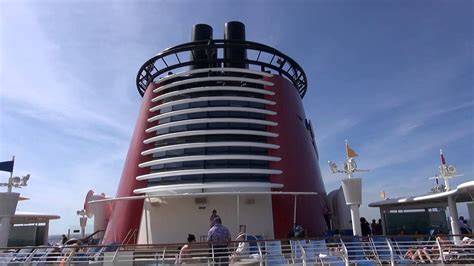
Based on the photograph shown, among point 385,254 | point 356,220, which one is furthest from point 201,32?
point 385,254

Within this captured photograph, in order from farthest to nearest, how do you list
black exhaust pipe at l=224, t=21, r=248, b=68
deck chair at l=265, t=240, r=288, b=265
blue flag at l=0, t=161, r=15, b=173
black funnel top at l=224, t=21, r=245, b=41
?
black funnel top at l=224, t=21, r=245, b=41
black exhaust pipe at l=224, t=21, r=248, b=68
blue flag at l=0, t=161, r=15, b=173
deck chair at l=265, t=240, r=288, b=265

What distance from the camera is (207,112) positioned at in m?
14.8

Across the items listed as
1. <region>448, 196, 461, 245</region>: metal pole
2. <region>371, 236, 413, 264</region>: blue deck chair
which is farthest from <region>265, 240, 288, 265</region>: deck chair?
<region>448, 196, 461, 245</region>: metal pole

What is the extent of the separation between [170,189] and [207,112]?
3530mm

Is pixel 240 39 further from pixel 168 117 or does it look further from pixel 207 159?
pixel 207 159

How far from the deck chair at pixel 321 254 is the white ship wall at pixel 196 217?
4.74 metres

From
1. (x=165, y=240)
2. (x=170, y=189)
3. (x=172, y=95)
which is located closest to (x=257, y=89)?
(x=172, y=95)

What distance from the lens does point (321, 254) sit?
8.23 meters

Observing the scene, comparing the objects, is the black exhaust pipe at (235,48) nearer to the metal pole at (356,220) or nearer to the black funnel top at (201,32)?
the black funnel top at (201,32)

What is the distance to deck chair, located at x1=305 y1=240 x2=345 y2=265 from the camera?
7.91 meters

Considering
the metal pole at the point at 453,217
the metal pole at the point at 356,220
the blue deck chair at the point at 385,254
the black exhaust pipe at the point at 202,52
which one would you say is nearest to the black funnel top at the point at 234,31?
the black exhaust pipe at the point at 202,52

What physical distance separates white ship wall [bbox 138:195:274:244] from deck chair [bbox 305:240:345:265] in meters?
4.74

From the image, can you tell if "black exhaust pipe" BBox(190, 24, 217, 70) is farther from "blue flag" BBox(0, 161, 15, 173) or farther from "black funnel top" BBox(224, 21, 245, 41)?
"blue flag" BBox(0, 161, 15, 173)

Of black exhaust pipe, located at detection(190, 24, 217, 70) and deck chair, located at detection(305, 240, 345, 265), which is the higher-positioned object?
black exhaust pipe, located at detection(190, 24, 217, 70)
